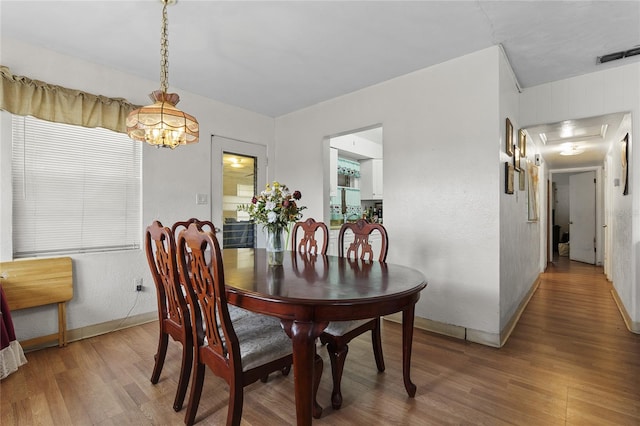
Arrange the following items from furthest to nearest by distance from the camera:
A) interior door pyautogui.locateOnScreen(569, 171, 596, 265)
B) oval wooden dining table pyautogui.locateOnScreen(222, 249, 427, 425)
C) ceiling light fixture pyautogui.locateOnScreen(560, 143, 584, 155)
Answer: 1. interior door pyautogui.locateOnScreen(569, 171, 596, 265)
2. ceiling light fixture pyautogui.locateOnScreen(560, 143, 584, 155)
3. oval wooden dining table pyautogui.locateOnScreen(222, 249, 427, 425)

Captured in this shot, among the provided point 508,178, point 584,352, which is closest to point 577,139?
point 508,178

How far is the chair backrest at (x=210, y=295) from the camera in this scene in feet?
4.33

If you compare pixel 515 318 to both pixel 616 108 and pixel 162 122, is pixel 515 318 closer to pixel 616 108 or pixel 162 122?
pixel 616 108

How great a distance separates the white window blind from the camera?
255 cm

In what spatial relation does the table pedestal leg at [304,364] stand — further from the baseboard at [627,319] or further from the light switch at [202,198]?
the baseboard at [627,319]

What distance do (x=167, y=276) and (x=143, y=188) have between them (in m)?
1.82

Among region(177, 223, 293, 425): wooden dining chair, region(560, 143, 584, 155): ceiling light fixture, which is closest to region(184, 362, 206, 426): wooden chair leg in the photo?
region(177, 223, 293, 425): wooden dining chair

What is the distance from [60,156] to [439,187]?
3468 mm

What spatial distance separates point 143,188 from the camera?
3.20 metres

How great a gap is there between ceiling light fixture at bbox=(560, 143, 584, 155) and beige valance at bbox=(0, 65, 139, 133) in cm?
623

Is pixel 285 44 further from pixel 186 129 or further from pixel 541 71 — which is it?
pixel 541 71

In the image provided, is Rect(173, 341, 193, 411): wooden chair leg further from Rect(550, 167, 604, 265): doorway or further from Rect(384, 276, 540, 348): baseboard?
Rect(550, 167, 604, 265): doorway

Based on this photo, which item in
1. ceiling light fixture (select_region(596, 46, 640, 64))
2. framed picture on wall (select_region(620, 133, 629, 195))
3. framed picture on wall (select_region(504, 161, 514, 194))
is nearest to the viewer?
ceiling light fixture (select_region(596, 46, 640, 64))

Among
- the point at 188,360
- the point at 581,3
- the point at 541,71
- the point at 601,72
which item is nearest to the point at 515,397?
the point at 188,360
